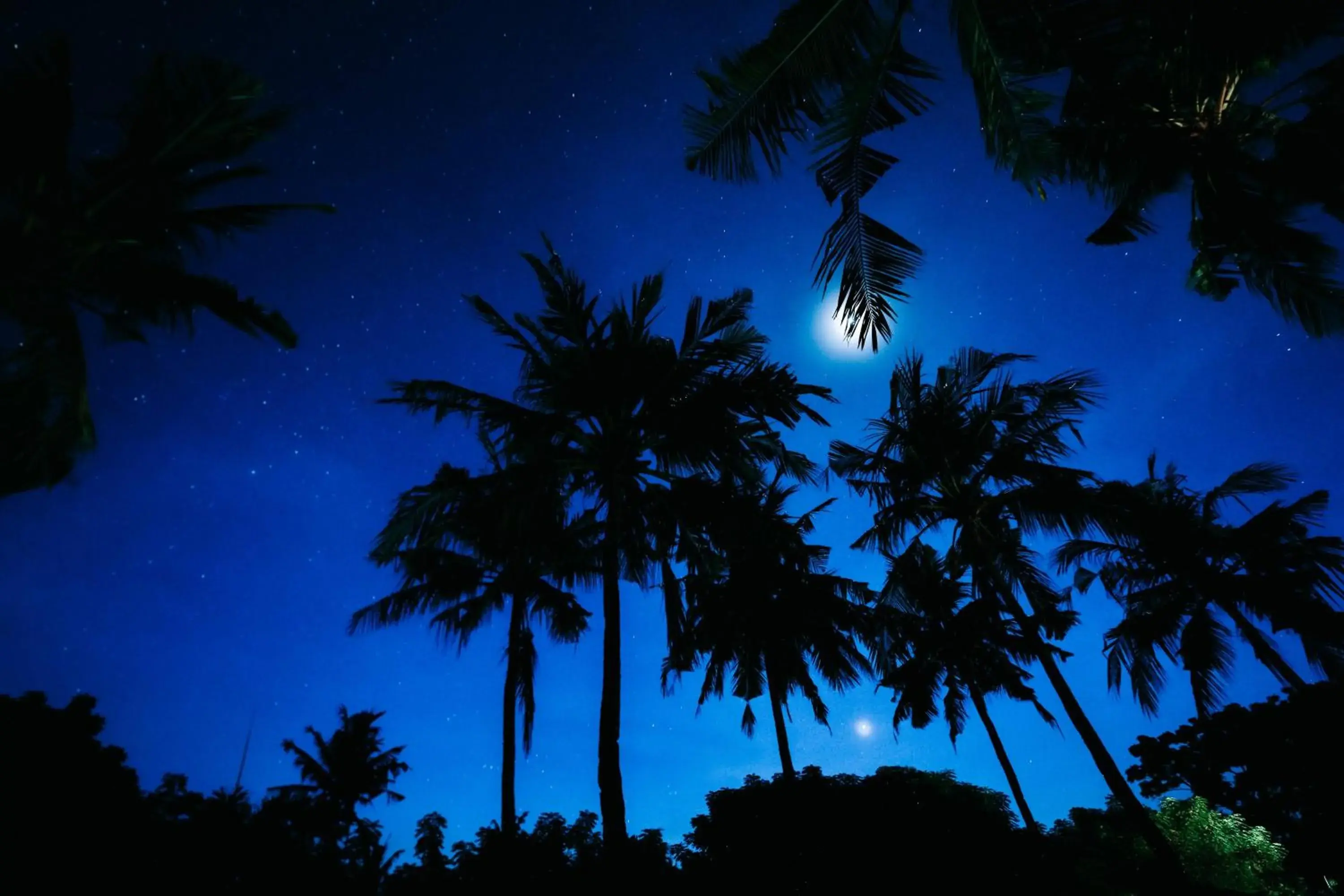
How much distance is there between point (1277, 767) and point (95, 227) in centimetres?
3173

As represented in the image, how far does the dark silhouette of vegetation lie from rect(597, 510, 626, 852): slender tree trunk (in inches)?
701

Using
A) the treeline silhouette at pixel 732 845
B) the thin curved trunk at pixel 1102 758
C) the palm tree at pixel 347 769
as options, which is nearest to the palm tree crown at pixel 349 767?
the palm tree at pixel 347 769

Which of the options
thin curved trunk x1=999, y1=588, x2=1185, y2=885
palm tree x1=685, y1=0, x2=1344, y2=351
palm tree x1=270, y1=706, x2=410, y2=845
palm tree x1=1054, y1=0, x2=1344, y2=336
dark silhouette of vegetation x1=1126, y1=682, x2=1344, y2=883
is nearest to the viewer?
palm tree x1=685, y1=0, x2=1344, y2=351

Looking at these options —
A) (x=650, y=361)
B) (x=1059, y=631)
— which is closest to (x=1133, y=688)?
(x=1059, y=631)

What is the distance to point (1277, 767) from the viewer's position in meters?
18.9

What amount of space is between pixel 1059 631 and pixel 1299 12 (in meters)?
10.6

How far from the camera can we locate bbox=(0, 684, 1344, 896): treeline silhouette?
392 inches

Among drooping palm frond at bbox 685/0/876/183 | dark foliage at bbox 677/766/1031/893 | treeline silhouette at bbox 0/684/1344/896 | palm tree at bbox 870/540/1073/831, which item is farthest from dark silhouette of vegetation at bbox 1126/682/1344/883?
drooping palm frond at bbox 685/0/876/183

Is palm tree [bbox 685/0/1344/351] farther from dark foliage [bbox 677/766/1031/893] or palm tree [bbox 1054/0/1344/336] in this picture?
dark foliage [bbox 677/766/1031/893]

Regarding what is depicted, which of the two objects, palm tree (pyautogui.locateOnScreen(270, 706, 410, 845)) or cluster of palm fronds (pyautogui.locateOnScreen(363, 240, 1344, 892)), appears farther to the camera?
palm tree (pyautogui.locateOnScreen(270, 706, 410, 845))

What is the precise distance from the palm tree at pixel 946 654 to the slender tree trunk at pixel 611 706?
8436 mm

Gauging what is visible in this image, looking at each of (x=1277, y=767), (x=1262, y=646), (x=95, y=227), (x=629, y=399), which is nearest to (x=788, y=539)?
(x=629, y=399)

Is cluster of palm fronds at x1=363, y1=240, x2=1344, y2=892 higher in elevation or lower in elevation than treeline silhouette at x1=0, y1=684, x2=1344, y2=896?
higher

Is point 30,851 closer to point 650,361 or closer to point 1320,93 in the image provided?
point 650,361
